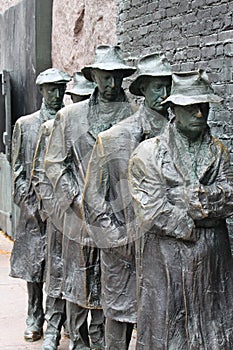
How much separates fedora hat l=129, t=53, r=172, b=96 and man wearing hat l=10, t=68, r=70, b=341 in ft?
6.77

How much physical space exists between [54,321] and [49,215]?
0.86 meters

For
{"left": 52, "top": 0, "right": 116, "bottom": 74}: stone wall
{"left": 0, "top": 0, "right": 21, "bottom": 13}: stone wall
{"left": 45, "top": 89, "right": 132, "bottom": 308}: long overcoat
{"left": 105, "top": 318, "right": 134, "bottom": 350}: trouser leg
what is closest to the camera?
{"left": 105, "top": 318, "right": 134, "bottom": 350}: trouser leg

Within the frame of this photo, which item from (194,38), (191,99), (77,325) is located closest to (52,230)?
(77,325)

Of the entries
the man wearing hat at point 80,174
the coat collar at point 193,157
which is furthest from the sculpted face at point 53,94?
Answer: the coat collar at point 193,157

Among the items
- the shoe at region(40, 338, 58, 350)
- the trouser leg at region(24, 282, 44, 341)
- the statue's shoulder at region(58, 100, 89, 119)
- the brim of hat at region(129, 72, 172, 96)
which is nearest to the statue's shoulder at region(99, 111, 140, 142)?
A: the brim of hat at region(129, 72, 172, 96)

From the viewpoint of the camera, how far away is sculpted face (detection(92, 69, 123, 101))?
263 inches

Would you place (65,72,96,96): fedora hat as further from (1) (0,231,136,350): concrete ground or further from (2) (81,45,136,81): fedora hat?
(1) (0,231,136,350): concrete ground

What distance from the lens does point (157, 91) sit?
6.13 meters

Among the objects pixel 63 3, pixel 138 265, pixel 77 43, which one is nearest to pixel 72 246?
pixel 138 265

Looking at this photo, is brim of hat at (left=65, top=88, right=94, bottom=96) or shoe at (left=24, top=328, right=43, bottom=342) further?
shoe at (left=24, top=328, right=43, bottom=342)

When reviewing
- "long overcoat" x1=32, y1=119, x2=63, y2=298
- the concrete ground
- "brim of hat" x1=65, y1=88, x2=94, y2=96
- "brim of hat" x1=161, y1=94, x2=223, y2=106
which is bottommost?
the concrete ground

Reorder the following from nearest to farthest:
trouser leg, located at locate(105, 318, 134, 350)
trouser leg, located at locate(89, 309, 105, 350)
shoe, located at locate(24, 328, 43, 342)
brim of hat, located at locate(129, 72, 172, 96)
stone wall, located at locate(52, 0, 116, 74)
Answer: brim of hat, located at locate(129, 72, 172, 96), trouser leg, located at locate(105, 318, 134, 350), trouser leg, located at locate(89, 309, 105, 350), shoe, located at locate(24, 328, 43, 342), stone wall, located at locate(52, 0, 116, 74)

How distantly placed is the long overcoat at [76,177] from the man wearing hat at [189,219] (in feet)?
5.13

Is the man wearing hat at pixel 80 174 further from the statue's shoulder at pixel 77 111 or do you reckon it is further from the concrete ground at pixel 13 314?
the concrete ground at pixel 13 314
